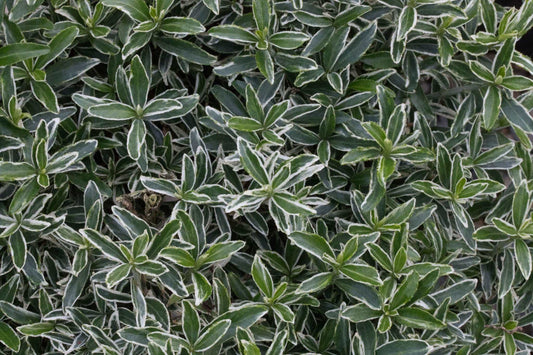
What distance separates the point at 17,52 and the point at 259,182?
0.61 m

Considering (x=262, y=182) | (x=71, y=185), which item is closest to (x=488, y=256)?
(x=262, y=182)

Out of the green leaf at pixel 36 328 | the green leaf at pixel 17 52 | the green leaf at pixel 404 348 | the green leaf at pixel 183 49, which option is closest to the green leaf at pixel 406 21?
the green leaf at pixel 183 49

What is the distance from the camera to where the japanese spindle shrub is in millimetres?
1426

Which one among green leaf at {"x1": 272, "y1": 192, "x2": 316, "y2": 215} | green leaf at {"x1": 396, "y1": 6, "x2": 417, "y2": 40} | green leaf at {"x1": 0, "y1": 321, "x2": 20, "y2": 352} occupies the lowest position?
green leaf at {"x1": 0, "y1": 321, "x2": 20, "y2": 352}

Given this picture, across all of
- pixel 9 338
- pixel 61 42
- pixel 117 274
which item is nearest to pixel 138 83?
pixel 61 42

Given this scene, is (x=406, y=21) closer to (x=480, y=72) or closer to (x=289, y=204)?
(x=480, y=72)

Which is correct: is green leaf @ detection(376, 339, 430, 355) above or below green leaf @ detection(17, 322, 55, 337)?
above

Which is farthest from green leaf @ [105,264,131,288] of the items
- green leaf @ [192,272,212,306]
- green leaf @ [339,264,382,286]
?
green leaf @ [339,264,382,286]

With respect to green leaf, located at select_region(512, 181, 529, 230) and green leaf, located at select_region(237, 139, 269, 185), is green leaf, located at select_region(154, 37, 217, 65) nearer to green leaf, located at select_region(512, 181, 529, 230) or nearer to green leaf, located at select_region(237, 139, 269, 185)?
green leaf, located at select_region(237, 139, 269, 185)

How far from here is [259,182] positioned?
141cm

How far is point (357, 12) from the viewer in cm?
162

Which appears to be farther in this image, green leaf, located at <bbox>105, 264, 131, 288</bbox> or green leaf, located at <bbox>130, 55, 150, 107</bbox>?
green leaf, located at <bbox>130, 55, 150, 107</bbox>

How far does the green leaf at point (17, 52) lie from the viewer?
142 cm

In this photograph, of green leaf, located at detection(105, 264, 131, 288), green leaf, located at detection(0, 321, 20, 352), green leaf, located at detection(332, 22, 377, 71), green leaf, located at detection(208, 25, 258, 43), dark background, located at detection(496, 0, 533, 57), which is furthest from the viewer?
dark background, located at detection(496, 0, 533, 57)
